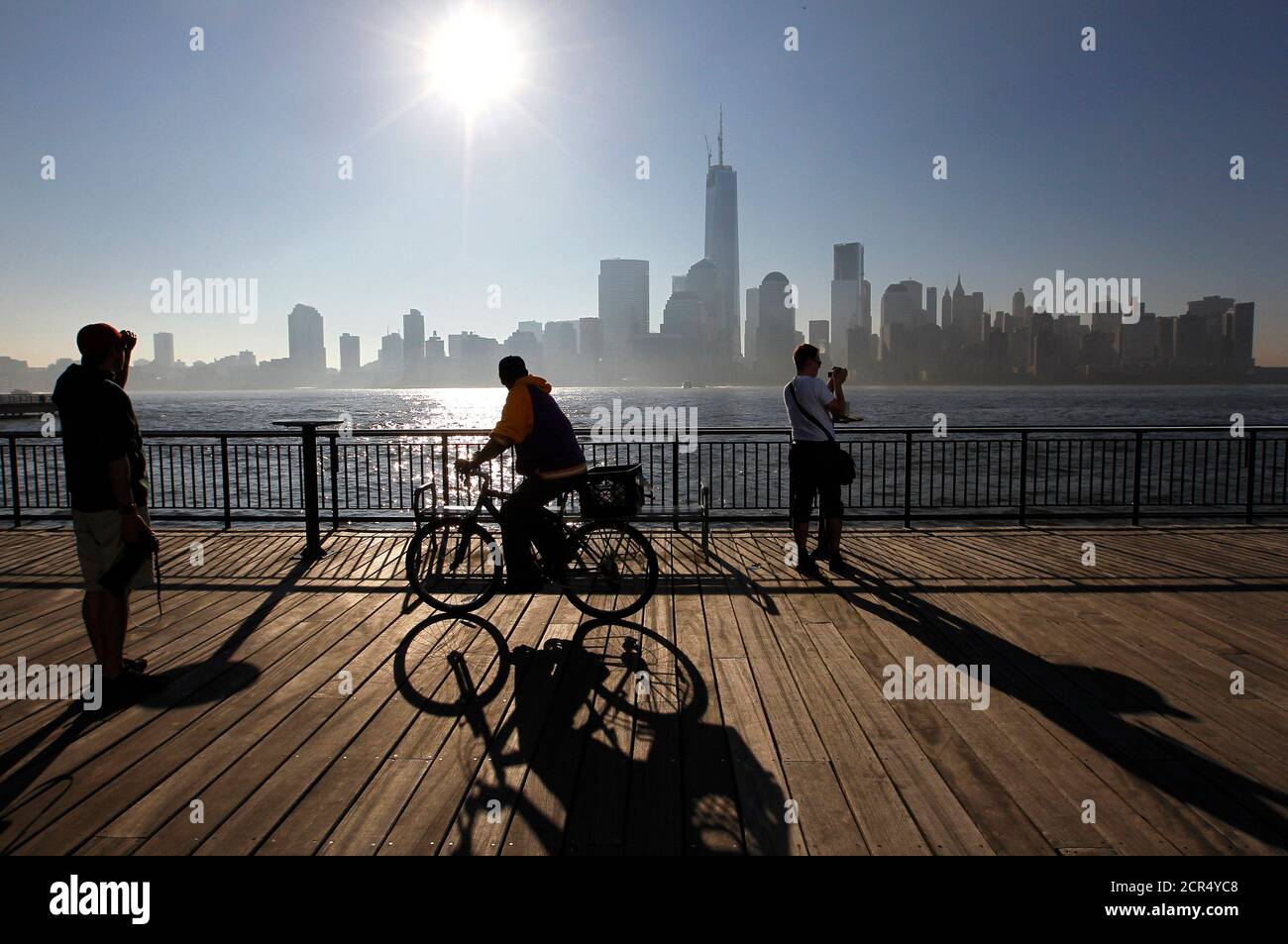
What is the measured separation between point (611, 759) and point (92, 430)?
326 cm

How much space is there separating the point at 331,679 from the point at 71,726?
1.26 metres

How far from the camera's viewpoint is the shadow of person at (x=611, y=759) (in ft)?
9.75

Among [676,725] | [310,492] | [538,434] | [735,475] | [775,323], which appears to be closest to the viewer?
[676,725]

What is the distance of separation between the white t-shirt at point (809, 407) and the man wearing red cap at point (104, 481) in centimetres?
496

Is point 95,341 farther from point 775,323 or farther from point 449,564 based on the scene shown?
point 775,323

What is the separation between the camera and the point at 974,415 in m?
90.2

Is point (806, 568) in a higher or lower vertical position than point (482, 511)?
lower

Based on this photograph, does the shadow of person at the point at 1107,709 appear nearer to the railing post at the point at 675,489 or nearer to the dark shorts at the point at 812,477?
the dark shorts at the point at 812,477

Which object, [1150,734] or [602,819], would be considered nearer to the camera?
[602,819]

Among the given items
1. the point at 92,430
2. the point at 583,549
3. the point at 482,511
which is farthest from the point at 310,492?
the point at 92,430

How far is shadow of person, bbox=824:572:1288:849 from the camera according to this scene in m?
3.15

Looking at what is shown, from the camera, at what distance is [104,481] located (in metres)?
4.29
